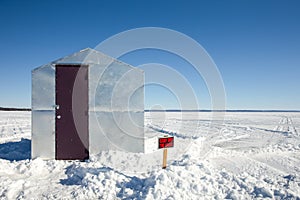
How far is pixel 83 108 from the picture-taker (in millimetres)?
7879

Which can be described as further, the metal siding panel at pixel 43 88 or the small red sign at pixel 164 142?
the metal siding panel at pixel 43 88

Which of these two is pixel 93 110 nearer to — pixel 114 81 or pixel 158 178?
pixel 114 81

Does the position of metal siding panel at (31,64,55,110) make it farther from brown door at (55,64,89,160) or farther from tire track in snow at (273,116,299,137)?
tire track in snow at (273,116,299,137)

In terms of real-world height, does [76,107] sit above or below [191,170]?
above

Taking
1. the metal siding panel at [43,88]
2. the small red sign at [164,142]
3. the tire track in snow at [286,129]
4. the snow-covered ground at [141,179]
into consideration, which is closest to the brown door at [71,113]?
the metal siding panel at [43,88]

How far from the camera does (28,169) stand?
262 inches

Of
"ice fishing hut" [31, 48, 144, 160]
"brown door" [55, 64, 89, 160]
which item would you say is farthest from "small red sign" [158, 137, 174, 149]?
"brown door" [55, 64, 89, 160]

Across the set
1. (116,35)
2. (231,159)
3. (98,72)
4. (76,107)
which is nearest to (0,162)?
A: (76,107)

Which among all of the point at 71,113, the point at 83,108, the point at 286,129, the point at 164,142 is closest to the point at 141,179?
the point at 164,142

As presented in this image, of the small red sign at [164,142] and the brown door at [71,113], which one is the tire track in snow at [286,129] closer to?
the small red sign at [164,142]

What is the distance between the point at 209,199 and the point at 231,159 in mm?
4030

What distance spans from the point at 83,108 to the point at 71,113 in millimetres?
424

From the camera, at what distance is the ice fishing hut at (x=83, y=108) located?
762cm

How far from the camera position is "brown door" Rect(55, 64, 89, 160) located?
Answer: 25.2 feet
